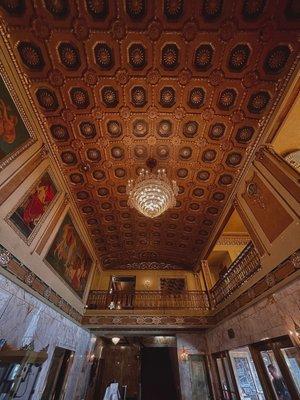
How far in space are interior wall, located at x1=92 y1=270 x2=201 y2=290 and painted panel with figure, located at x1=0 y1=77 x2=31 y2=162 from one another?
7.42m

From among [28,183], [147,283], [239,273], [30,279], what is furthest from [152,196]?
[147,283]

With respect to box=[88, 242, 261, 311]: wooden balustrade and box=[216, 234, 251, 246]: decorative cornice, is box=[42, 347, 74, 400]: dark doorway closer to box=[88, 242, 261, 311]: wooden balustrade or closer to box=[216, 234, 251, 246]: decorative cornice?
box=[88, 242, 261, 311]: wooden balustrade

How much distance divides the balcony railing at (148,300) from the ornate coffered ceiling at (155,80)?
4.65m

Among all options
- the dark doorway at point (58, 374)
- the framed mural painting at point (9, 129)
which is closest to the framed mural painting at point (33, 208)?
the framed mural painting at point (9, 129)

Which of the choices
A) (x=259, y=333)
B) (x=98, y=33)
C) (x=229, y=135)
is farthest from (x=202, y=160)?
(x=259, y=333)

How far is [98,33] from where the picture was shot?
11.9ft

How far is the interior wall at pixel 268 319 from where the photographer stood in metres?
3.45

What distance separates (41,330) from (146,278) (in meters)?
5.95

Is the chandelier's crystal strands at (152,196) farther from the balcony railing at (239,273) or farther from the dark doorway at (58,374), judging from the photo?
the dark doorway at (58,374)

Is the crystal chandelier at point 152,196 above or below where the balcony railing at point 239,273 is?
above

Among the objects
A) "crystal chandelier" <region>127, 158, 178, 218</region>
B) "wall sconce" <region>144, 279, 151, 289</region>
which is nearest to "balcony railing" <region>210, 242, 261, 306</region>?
"crystal chandelier" <region>127, 158, 178, 218</region>

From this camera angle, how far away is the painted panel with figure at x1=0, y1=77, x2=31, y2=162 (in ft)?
11.5

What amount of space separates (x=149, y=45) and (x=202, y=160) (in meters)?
3.13

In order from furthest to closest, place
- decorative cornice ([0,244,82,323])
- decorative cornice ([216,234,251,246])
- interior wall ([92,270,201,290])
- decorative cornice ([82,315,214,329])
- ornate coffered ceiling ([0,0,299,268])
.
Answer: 1. interior wall ([92,270,201,290])
2. decorative cornice ([216,234,251,246])
3. decorative cornice ([82,315,214,329])
4. decorative cornice ([0,244,82,323])
5. ornate coffered ceiling ([0,0,299,268])
